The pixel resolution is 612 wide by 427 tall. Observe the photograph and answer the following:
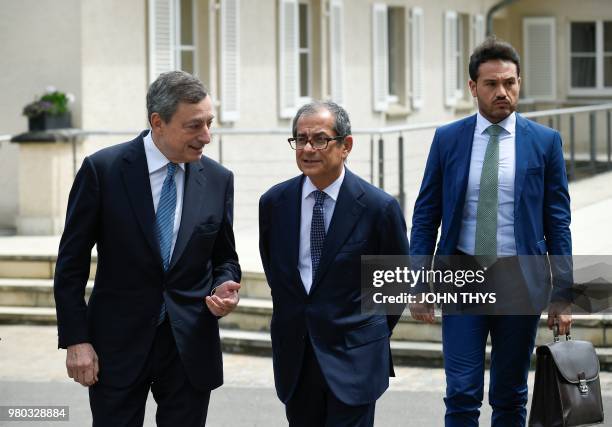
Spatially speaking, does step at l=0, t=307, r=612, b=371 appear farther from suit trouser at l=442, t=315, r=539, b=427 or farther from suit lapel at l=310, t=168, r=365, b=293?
suit lapel at l=310, t=168, r=365, b=293

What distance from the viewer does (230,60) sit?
17.3 meters

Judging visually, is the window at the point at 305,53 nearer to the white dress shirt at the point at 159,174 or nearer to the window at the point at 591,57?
the window at the point at 591,57

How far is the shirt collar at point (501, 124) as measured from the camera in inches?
240

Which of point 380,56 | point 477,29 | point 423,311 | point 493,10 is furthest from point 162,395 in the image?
point 493,10

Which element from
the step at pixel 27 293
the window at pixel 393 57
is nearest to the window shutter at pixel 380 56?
the window at pixel 393 57

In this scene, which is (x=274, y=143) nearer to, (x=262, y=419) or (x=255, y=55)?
(x=255, y=55)

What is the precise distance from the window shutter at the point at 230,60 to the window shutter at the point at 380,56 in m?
5.01

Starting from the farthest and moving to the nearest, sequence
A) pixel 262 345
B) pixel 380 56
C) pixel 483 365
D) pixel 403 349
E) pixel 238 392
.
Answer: pixel 380 56
pixel 262 345
pixel 403 349
pixel 238 392
pixel 483 365

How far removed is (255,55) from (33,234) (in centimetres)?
487

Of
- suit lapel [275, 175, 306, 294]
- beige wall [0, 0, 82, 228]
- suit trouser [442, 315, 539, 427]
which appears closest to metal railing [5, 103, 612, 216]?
beige wall [0, 0, 82, 228]

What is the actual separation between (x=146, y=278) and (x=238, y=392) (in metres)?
4.06

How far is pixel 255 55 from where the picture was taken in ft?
59.4

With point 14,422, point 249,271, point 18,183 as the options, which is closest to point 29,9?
point 18,183

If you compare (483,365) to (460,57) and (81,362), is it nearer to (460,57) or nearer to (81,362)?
(81,362)
